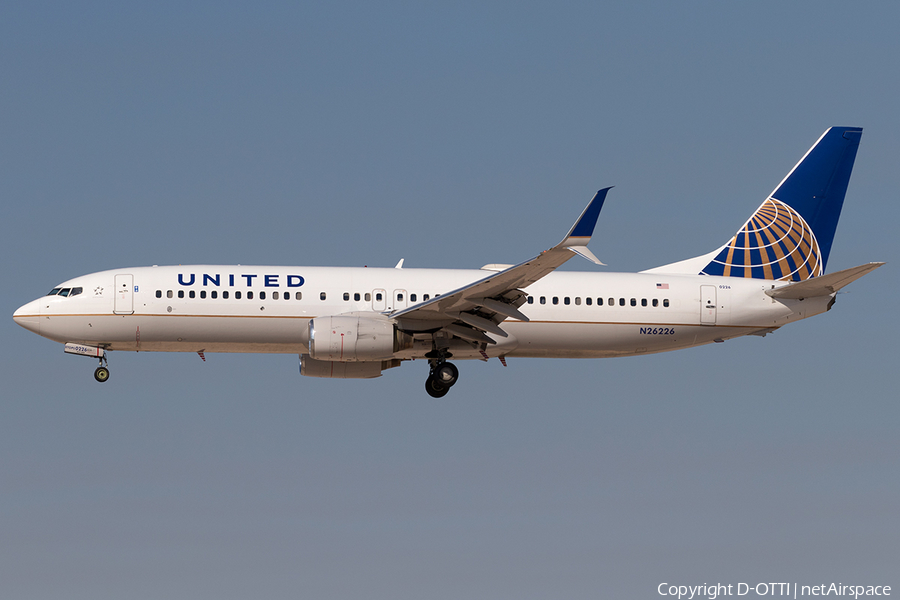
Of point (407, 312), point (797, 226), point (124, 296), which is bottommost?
point (407, 312)

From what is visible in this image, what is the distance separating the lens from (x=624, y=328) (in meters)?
38.3

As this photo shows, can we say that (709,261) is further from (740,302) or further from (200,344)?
(200,344)

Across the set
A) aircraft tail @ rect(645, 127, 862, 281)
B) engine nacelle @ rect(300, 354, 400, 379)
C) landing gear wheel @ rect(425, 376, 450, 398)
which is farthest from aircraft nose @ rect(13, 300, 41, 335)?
aircraft tail @ rect(645, 127, 862, 281)

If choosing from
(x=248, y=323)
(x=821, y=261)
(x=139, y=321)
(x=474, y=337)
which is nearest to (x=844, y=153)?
(x=821, y=261)

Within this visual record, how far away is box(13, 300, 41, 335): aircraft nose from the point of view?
3697 centimetres

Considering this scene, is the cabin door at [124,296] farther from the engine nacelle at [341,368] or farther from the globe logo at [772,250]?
the globe logo at [772,250]

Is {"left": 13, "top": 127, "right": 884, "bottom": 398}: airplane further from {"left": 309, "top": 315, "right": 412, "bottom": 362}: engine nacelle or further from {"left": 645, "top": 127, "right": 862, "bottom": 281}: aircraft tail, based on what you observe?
{"left": 645, "top": 127, "right": 862, "bottom": 281}: aircraft tail

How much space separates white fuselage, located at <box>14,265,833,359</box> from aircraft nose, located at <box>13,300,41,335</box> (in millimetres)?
44

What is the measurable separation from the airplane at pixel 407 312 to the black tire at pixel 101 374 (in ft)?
0.10

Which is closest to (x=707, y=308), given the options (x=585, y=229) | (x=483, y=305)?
(x=483, y=305)

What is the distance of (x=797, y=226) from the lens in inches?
1683

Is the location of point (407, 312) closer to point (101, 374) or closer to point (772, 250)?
point (101, 374)

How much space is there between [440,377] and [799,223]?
15031 mm

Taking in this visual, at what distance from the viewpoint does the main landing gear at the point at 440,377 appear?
123ft
